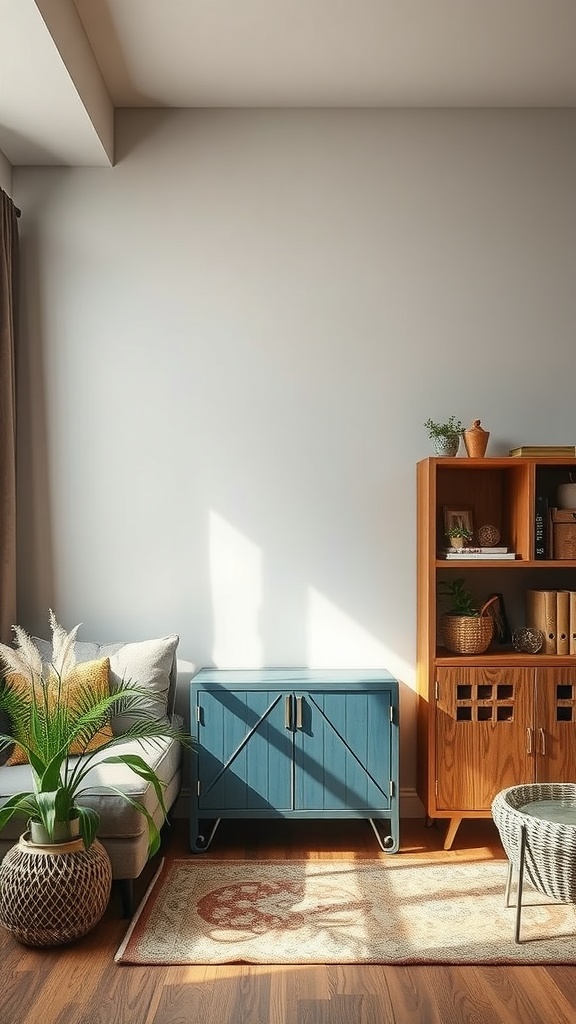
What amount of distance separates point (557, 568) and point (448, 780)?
3.37ft

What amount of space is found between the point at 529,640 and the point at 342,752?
34.7 inches

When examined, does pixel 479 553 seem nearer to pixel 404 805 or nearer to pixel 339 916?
pixel 404 805

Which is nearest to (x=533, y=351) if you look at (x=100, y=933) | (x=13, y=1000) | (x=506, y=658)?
(x=506, y=658)

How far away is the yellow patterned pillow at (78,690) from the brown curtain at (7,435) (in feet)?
1.24

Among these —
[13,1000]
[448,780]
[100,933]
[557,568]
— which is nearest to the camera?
[13,1000]

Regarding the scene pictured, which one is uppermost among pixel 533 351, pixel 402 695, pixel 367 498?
pixel 533 351

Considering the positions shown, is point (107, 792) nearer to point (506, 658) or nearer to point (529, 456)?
point (506, 658)

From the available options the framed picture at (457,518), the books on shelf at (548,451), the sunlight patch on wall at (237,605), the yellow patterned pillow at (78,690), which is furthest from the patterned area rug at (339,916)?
the books on shelf at (548,451)

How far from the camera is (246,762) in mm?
3469

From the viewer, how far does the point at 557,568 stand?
152 inches

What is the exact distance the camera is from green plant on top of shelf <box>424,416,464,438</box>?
3.67 meters

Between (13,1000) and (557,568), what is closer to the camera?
(13,1000)

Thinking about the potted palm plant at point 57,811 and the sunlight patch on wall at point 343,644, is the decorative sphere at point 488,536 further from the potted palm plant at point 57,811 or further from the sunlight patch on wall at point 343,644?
the potted palm plant at point 57,811

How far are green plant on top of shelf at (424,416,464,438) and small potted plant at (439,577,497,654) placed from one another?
0.62 m
